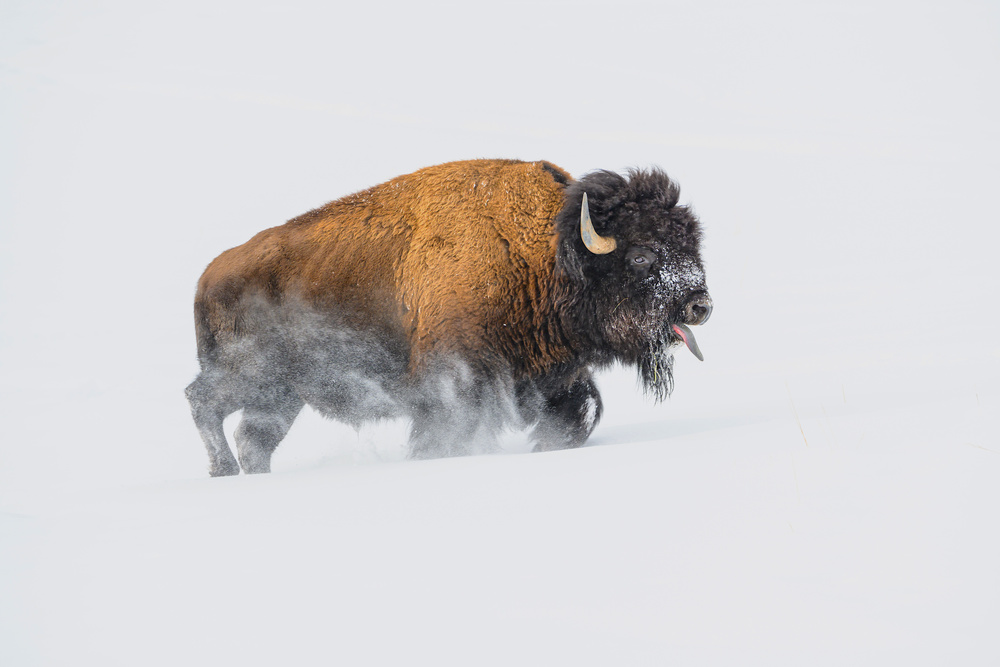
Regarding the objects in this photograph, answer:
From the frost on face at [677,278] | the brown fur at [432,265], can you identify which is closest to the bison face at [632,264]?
the frost on face at [677,278]

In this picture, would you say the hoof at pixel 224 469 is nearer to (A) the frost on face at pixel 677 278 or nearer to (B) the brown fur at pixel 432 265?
(B) the brown fur at pixel 432 265

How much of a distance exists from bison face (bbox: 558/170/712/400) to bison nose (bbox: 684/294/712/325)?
2 centimetres

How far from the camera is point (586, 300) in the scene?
12.7 feet

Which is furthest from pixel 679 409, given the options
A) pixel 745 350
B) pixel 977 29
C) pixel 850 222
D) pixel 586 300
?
pixel 977 29

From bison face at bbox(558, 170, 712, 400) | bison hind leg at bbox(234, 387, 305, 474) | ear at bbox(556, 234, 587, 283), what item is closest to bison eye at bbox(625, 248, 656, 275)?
bison face at bbox(558, 170, 712, 400)

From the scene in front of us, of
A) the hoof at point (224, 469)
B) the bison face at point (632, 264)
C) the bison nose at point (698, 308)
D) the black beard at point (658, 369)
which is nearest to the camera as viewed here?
the bison nose at point (698, 308)

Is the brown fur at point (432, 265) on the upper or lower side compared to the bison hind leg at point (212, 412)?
upper

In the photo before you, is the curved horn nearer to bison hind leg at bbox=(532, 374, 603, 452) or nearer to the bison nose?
the bison nose

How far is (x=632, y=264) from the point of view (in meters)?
3.83

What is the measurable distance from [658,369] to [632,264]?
1.83 feet

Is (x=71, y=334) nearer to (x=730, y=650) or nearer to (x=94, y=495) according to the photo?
(x=94, y=495)

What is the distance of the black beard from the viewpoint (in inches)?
153

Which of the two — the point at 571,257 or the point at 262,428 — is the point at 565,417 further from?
the point at 262,428

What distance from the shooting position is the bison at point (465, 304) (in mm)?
3797
